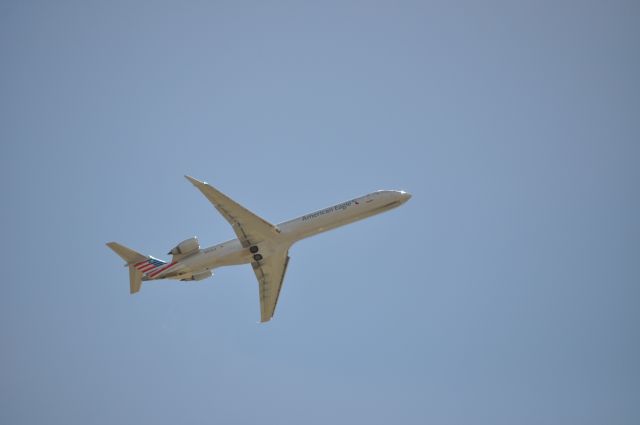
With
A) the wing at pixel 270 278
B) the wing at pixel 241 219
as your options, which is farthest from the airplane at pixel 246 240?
the wing at pixel 270 278

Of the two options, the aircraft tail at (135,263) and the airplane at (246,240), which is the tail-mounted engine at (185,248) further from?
the aircraft tail at (135,263)

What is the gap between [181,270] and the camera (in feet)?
153

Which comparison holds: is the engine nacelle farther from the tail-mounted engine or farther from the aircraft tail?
the aircraft tail

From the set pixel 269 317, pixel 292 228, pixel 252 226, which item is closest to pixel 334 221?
pixel 292 228

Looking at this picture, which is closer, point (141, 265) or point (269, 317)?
point (141, 265)

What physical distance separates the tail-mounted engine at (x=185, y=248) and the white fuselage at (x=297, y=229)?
306 millimetres

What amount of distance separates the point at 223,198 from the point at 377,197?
1179 centimetres

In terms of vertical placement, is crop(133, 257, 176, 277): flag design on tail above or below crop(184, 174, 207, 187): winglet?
below

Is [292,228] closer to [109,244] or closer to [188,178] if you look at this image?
[188,178]

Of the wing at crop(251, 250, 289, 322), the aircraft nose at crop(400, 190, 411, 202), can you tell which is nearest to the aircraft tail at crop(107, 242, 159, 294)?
the wing at crop(251, 250, 289, 322)

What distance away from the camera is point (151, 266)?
48000mm

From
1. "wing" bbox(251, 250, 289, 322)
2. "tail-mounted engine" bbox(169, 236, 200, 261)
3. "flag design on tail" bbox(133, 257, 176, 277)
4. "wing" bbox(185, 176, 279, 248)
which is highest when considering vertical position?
"wing" bbox(185, 176, 279, 248)

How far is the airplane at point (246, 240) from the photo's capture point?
151ft

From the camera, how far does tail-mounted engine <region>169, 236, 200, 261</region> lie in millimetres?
46312
